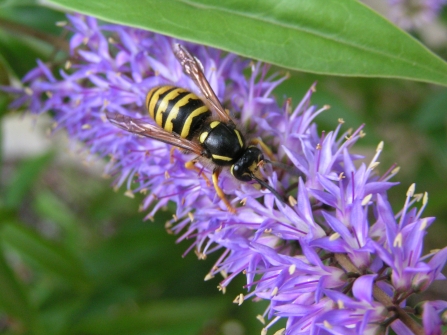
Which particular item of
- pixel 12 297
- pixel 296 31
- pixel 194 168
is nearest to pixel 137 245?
pixel 12 297

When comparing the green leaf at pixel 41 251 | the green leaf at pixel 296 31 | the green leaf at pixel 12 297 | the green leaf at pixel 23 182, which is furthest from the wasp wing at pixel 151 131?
the green leaf at pixel 23 182

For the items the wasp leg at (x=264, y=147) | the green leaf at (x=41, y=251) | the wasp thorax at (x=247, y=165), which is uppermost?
the wasp leg at (x=264, y=147)

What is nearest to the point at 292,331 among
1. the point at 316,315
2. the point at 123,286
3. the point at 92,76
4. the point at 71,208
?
the point at 316,315

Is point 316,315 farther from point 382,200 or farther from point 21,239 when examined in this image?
point 21,239

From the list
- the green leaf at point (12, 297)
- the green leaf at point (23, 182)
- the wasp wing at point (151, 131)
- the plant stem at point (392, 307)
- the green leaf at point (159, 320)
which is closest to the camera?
the plant stem at point (392, 307)

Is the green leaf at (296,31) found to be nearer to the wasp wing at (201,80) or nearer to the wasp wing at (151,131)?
the wasp wing at (201,80)

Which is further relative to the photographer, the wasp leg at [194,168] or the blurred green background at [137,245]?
the blurred green background at [137,245]

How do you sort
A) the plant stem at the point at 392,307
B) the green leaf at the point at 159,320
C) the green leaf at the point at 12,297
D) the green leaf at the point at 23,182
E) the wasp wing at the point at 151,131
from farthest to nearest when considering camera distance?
1. the green leaf at the point at 23,182
2. the green leaf at the point at 159,320
3. the green leaf at the point at 12,297
4. the wasp wing at the point at 151,131
5. the plant stem at the point at 392,307
